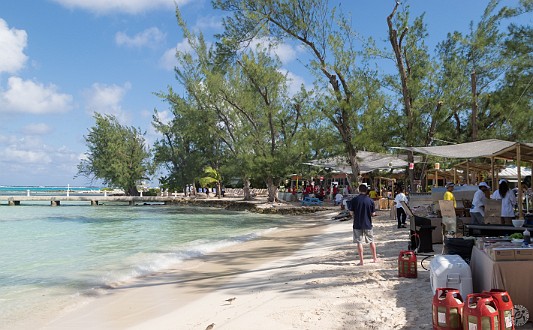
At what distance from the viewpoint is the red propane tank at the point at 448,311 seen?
3.70 metres

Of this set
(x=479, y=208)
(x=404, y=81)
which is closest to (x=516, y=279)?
(x=479, y=208)

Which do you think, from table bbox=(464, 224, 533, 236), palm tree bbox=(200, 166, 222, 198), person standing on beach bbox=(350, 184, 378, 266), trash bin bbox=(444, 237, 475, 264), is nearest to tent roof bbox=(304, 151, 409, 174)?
person standing on beach bbox=(350, 184, 378, 266)

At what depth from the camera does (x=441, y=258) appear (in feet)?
15.8

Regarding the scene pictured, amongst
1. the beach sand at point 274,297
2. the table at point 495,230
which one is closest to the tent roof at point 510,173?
the beach sand at point 274,297

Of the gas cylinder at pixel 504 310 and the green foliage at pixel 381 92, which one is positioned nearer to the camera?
the gas cylinder at pixel 504 310

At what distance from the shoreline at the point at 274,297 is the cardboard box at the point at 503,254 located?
95 centimetres

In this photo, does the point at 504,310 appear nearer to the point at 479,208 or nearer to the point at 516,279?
the point at 516,279

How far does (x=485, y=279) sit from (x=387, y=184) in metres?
37.5

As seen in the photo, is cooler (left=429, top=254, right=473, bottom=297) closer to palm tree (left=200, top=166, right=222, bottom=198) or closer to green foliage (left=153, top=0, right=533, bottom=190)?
green foliage (left=153, top=0, right=533, bottom=190)

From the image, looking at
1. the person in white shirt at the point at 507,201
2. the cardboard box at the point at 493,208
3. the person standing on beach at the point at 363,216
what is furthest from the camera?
the cardboard box at the point at 493,208

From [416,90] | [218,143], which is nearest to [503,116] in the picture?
[416,90]

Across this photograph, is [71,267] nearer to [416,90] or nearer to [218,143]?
[416,90]

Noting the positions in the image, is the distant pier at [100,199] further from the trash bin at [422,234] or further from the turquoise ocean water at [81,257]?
the trash bin at [422,234]

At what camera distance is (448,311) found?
3.72m
